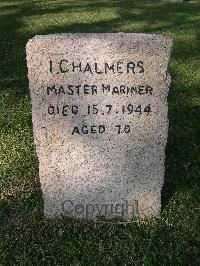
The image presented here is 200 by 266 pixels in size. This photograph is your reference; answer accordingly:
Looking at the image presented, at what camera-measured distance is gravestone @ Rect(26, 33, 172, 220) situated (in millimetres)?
3193

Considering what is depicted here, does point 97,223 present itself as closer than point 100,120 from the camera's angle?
No

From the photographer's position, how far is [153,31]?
9.54 m

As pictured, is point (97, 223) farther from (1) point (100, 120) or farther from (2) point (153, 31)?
(2) point (153, 31)

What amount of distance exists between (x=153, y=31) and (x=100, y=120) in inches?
256

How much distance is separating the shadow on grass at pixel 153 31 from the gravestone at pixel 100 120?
→ 22.0 inches

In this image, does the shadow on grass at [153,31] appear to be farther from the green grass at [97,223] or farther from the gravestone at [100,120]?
the gravestone at [100,120]

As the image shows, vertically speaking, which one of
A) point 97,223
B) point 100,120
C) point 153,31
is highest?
point 100,120

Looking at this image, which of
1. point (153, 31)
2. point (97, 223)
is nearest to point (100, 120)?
point (97, 223)

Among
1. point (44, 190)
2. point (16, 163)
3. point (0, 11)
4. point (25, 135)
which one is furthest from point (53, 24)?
point (44, 190)

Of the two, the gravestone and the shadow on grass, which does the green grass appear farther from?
the gravestone

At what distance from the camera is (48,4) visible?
40.6ft

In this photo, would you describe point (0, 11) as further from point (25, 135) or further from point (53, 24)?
point (25, 135)

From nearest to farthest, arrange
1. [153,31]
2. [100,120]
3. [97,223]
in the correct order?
[100,120], [97,223], [153,31]

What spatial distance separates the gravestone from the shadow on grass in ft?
1.84
